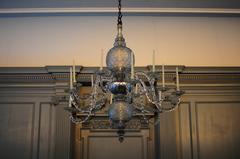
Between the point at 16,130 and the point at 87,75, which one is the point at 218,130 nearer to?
the point at 87,75

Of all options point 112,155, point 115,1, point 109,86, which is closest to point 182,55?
point 115,1

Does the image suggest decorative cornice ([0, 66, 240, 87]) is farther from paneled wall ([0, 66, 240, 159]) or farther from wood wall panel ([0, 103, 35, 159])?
wood wall panel ([0, 103, 35, 159])

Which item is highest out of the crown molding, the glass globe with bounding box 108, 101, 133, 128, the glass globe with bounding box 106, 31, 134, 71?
the crown molding

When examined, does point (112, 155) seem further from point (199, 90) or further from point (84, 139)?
point (199, 90)

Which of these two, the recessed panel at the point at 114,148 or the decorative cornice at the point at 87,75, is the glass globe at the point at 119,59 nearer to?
the decorative cornice at the point at 87,75

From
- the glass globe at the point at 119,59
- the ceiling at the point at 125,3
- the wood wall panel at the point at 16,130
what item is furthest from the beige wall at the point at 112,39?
the glass globe at the point at 119,59

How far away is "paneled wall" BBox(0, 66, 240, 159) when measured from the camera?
4156mm

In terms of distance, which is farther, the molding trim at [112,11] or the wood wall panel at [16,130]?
the molding trim at [112,11]

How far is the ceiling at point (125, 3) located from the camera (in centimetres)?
472

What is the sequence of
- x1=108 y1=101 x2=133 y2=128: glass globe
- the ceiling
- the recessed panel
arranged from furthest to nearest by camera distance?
1. the ceiling
2. the recessed panel
3. x1=108 y1=101 x2=133 y2=128: glass globe

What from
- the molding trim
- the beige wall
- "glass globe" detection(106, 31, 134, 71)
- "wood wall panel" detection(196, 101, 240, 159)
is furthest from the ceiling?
"glass globe" detection(106, 31, 134, 71)

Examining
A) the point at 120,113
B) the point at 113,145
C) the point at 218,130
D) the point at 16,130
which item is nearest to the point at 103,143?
the point at 113,145

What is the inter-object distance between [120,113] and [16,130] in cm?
198

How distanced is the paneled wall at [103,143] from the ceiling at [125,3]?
0.98 metres
